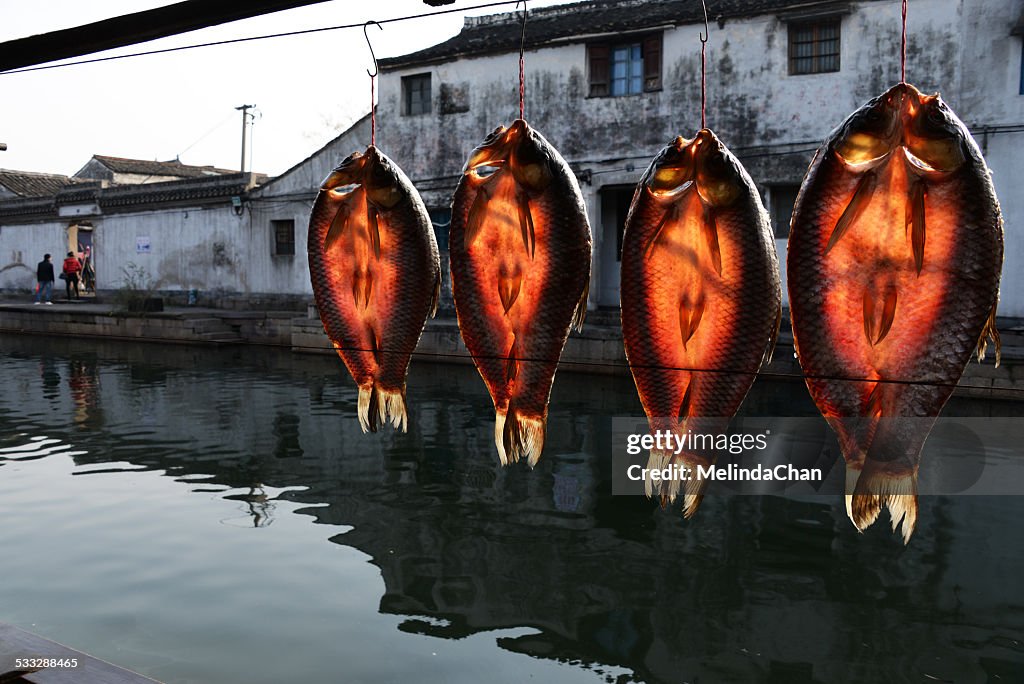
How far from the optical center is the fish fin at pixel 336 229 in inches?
120

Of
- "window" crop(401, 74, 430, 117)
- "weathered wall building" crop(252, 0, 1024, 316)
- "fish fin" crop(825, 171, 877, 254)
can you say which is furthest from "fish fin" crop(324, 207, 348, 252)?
"window" crop(401, 74, 430, 117)

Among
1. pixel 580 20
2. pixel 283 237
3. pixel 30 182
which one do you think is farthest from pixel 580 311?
pixel 30 182

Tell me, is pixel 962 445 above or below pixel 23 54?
below

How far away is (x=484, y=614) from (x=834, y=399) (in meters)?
5.50

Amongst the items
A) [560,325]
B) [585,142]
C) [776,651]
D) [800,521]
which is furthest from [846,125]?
[585,142]

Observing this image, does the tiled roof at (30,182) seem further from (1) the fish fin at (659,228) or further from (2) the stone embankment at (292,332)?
(1) the fish fin at (659,228)

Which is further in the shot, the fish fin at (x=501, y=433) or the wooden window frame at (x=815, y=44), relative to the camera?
the wooden window frame at (x=815, y=44)

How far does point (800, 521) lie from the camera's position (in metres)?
9.05

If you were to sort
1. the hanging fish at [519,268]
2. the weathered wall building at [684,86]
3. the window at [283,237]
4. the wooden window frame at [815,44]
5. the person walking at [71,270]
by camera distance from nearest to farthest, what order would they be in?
the hanging fish at [519,268] → the weathered wall building at [684,86] → the wooden window frame at [815,44] → the window at [283,237] → the person walking at [71,270]

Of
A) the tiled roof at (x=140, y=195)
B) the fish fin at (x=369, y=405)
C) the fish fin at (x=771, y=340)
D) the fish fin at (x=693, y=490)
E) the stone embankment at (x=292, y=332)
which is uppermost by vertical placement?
the tiled roof at (x=140, y=195)

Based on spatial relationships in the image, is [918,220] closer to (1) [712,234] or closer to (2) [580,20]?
(1) [712,234]

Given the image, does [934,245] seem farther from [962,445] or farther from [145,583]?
[962,445]

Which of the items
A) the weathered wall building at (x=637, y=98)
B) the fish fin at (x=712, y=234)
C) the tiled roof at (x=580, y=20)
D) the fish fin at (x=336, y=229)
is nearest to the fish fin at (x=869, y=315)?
the fish fin at (x=712, y=234)

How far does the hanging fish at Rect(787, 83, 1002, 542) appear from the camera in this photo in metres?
2.15
